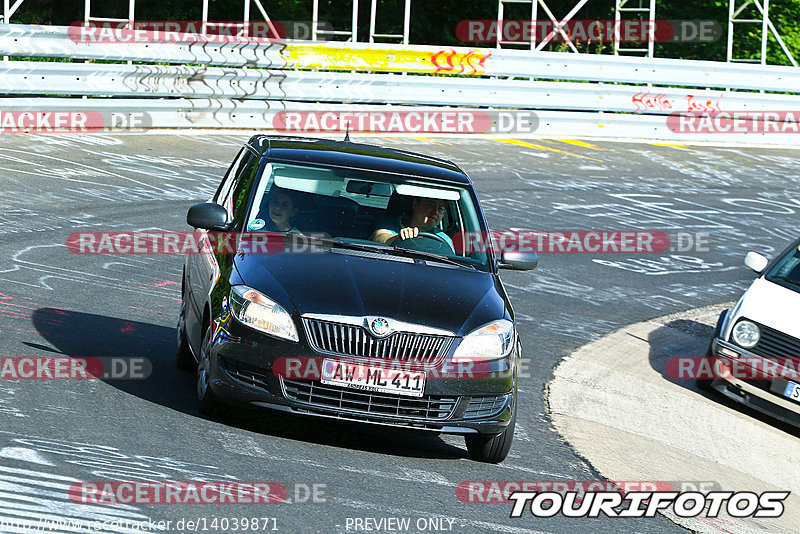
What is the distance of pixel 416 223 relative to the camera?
7672 mm

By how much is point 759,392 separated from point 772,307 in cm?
83

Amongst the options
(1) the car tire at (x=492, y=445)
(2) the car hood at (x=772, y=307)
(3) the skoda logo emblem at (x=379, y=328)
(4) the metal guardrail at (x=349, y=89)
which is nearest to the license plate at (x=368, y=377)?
(3) the skoda logo emblem at (x=379, y=328)

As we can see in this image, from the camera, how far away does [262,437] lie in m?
6.68

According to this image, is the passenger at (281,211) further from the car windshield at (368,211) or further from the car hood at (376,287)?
the car hood at (376,287)

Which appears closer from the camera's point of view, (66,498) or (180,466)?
(66,498)

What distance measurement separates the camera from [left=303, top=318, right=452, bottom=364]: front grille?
20.9 feet

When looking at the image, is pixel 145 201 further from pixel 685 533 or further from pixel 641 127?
pixel 641 127

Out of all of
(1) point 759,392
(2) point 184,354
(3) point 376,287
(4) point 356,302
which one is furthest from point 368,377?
(1) point 759,392

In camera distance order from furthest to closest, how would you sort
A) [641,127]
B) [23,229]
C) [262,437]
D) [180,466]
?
[641,127] < [23,229] < [262,437] < [180,466]

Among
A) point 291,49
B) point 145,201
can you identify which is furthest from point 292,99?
point 145,201

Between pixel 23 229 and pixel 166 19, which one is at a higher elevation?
pixel 166 19

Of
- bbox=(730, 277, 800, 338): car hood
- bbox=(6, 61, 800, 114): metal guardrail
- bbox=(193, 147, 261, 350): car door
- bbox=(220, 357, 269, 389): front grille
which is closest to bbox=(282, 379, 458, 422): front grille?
bbox=(220, 357, 269, 389): front grille

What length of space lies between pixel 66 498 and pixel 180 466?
732 mm

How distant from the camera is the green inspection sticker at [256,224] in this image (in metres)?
7.40
